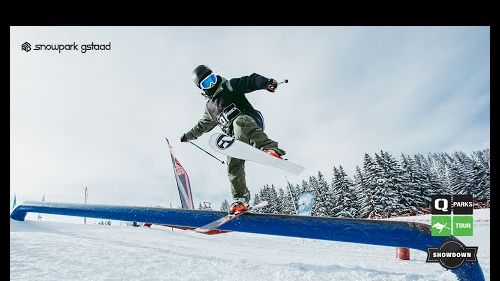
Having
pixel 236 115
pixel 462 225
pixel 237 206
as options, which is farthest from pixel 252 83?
pixel 462 225

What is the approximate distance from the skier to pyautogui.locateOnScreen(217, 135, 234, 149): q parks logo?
69 mm

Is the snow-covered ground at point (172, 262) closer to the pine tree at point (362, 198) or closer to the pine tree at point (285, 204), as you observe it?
the pine tree at point (285, 204)

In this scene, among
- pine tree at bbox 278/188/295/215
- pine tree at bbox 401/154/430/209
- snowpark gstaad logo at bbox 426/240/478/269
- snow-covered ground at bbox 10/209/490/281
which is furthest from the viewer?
pine tree at bbox 401/154/430/209

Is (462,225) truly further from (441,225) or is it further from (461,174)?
(461,174)

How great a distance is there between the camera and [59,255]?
10.1 ft

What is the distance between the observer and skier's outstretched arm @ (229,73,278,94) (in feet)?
10.3

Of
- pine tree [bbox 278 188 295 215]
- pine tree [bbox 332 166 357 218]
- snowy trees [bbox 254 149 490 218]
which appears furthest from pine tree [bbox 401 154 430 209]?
pine tree [bbox 278 188 295 215]

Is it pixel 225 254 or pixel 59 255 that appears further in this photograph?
pixel 225 254

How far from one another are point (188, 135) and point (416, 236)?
258 cm

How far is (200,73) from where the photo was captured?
3.39 meters

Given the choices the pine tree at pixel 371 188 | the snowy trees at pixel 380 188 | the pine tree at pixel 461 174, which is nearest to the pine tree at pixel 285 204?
the snowy trees at pixel 380 188

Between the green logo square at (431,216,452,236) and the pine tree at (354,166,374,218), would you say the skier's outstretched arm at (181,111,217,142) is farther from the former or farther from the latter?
the pine tree at (354,166,374,218)
